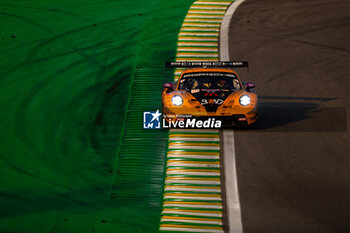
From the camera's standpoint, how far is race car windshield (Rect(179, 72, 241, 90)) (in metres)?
9.77

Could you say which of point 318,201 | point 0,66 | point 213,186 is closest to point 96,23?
point 0,66

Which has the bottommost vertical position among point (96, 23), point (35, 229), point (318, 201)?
point (35, 229)

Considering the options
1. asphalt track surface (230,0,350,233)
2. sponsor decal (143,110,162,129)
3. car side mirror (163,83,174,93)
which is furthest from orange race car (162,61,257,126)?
sponsor decal (143,110,162,129)

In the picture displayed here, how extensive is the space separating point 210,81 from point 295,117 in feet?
7.09

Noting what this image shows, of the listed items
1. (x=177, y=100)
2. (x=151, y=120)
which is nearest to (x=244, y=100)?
(x=177, y=100)

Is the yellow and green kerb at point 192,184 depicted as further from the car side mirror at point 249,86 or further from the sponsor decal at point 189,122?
the car side mirror at point 249,86

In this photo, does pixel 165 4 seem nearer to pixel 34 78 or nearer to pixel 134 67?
pixel 134 67

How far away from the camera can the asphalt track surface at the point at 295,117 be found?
6.93 meters

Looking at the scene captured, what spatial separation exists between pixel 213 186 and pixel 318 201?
1.69 meters

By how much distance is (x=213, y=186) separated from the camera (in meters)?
7.87

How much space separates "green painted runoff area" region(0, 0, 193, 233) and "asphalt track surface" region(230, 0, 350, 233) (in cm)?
177

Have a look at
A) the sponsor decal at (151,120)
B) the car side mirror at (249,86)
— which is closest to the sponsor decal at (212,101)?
the car side mirror at (249,86)

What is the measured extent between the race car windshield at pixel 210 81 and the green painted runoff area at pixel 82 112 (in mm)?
1185

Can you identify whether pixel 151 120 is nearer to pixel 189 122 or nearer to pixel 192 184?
pixel 189 122
